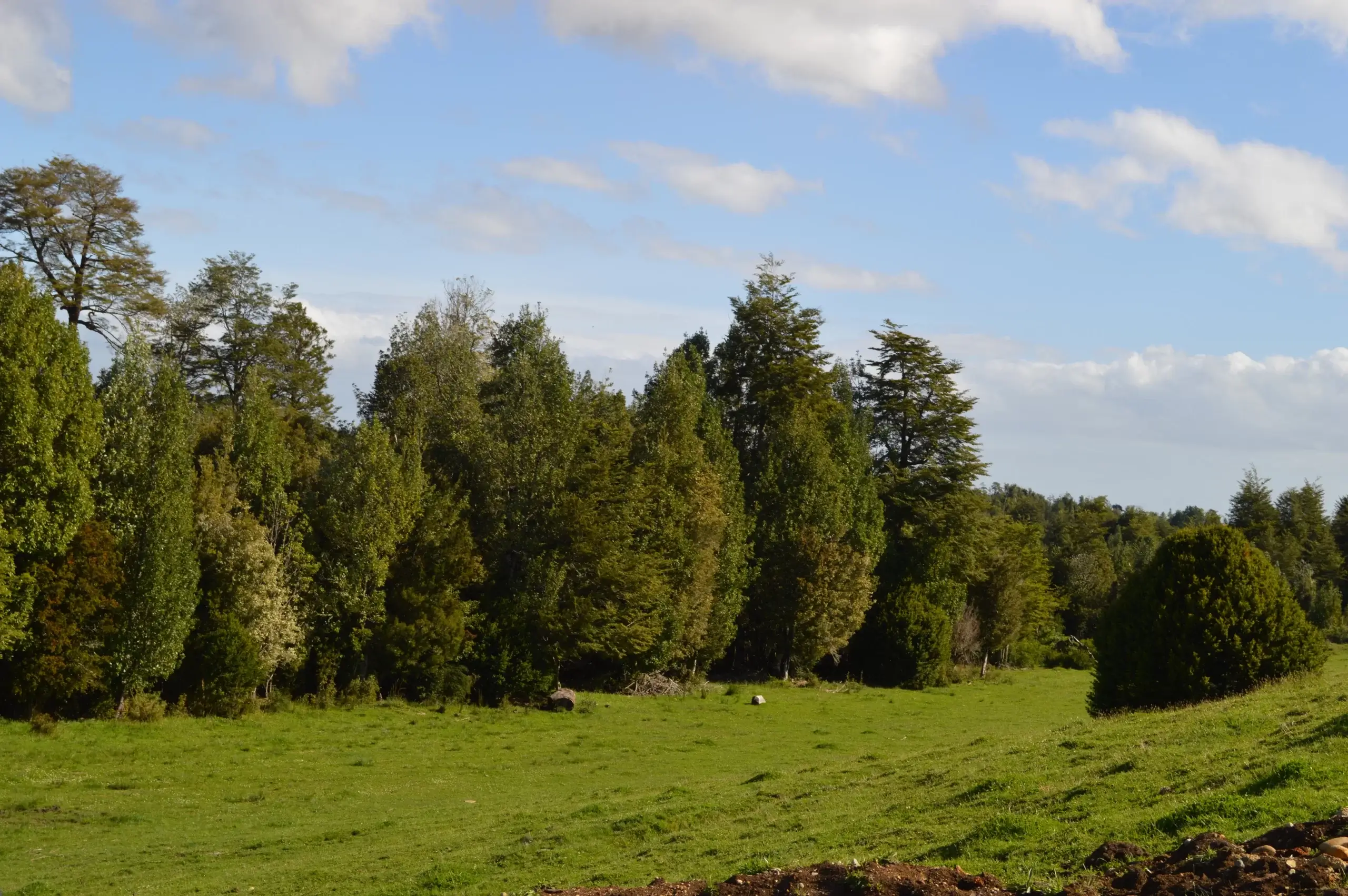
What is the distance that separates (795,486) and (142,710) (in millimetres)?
36058

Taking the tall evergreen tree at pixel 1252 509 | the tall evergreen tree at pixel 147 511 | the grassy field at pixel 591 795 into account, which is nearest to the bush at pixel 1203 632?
the grassy field at pixel 591 795

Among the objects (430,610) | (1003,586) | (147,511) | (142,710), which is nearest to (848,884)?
(142,710)

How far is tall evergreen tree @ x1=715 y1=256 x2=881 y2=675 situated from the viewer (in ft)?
198

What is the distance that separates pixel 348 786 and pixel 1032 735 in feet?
58.8

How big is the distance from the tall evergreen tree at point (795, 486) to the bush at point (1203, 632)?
30.9m

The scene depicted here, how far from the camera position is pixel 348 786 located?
29922 millimetres

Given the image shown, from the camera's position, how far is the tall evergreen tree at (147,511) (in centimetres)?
3609

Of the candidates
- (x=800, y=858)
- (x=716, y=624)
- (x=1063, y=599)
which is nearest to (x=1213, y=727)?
(x=800, y=858)

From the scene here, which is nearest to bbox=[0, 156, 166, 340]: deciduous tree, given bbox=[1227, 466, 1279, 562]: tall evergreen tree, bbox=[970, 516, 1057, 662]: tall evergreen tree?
bbox=[970, 516, 1057, 662]: tall evergreen tree

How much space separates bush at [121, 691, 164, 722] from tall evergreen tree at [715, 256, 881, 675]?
31.8m

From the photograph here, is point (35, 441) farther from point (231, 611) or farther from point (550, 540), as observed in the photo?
point (550, 540)

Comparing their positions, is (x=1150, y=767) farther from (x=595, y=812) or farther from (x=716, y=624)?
(x=716, y=624)

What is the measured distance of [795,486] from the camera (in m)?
62.0

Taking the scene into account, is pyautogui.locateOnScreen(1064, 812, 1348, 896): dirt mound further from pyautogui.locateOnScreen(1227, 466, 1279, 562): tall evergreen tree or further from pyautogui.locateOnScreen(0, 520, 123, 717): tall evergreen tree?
pyautogui.locateOnScreen(1227, 466, 1279, 562): tall evergreen tree
